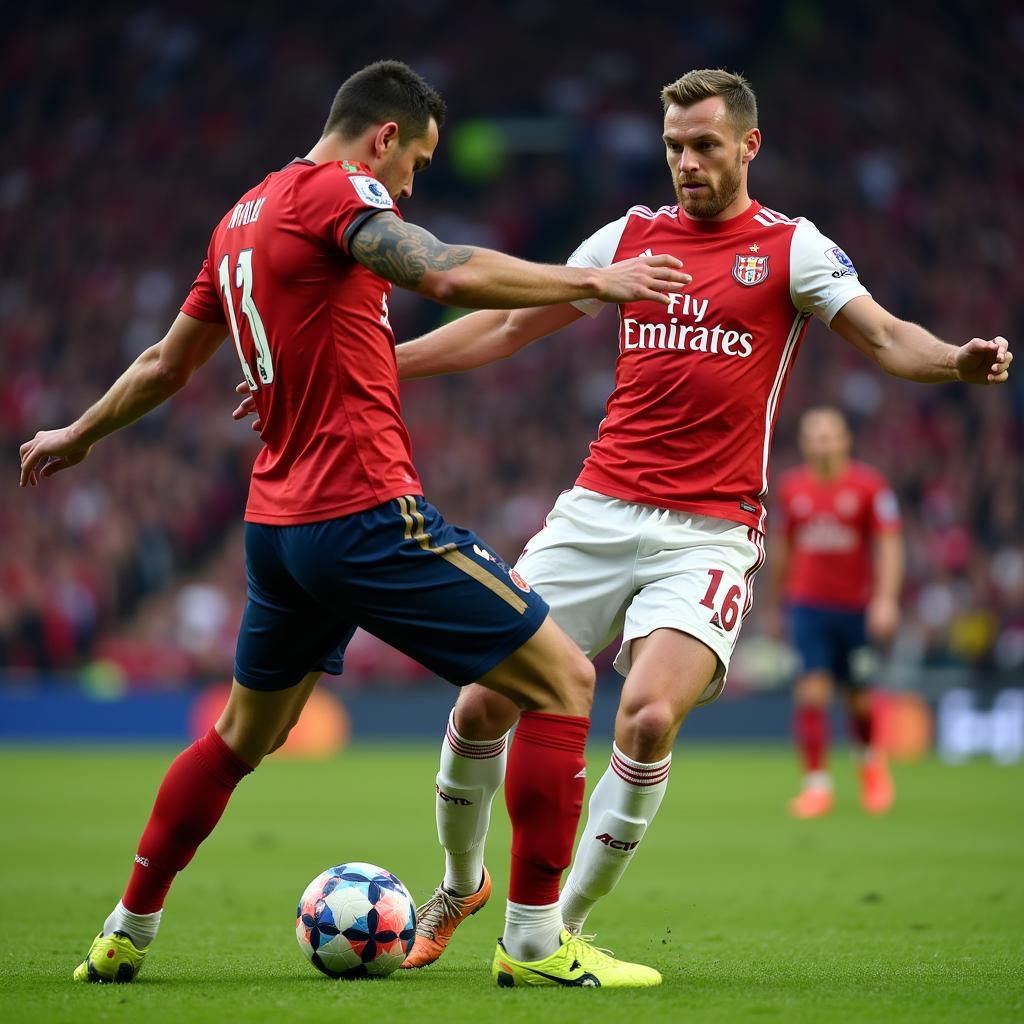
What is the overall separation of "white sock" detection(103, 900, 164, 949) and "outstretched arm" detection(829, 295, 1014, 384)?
111 inches

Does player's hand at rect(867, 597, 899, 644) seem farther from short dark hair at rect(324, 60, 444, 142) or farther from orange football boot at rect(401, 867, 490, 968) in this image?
short dark hair at rect(324, 60, 444, 142)

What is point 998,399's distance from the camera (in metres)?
22.1

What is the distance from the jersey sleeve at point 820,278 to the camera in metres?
5.24

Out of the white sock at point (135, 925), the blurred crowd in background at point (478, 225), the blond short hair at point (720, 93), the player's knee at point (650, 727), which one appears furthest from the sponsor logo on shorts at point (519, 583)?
the blurred crowd in background at point (478, 225)

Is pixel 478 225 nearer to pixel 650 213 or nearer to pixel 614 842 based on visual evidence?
pixel 650 213

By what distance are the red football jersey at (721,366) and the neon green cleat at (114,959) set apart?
2.10 metres

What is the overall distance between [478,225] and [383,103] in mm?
21786

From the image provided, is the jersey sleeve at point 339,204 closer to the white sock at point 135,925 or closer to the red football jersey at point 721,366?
the red football jersey at point 721,366

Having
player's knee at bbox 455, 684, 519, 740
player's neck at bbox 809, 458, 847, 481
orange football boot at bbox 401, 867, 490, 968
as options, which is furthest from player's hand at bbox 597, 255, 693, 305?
player's neck at bbox 809, 458, 847, 481

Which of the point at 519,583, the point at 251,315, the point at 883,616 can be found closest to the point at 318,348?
the point at 251,315

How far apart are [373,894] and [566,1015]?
3.31 feet

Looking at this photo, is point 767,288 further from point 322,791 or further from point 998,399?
point 998,399

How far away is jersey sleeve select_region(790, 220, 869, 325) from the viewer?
17.2ft

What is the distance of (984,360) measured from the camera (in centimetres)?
480
